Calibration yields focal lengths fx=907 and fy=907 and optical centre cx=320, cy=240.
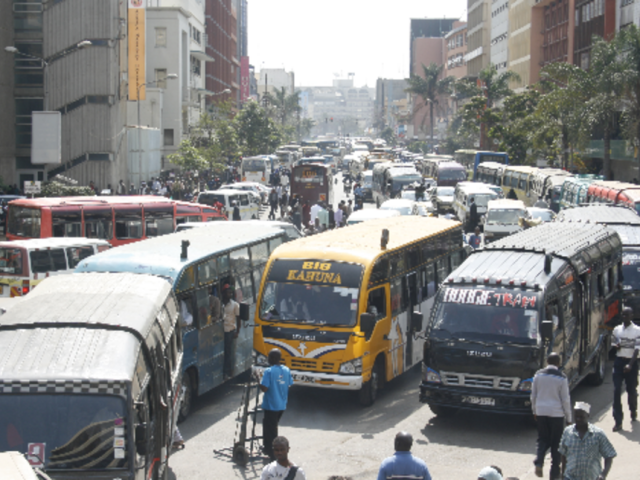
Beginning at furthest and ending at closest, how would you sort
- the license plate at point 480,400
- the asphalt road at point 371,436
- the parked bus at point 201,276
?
1. the parked bus at point 201,276
2. the license plate at point 480,400
3. the asphalt road at point 371,436

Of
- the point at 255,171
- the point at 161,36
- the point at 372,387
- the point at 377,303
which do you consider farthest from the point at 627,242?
the point at 161,36

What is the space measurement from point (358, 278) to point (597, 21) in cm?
5234

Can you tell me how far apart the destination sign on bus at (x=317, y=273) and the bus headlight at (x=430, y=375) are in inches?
70.1

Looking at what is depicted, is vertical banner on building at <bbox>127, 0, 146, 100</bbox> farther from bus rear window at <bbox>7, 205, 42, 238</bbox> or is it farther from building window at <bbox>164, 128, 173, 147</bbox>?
bus rear window at <bbox>7, 205, 42, 238</bbox>

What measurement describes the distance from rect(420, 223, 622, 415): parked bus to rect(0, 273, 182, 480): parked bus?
4.98 meters

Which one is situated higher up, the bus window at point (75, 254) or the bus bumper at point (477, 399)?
the bus window at point (75, 254)

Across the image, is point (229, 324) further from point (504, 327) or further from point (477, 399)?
point (504, 327)

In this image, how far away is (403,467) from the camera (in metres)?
7.72

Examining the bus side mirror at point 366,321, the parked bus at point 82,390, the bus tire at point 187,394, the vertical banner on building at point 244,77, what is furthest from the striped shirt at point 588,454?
the vertical banner on building at point 244,77

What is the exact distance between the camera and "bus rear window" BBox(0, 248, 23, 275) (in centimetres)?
2158

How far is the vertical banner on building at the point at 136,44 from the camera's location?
57594mm

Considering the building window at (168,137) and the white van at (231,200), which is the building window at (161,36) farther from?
the white van at (231,200)

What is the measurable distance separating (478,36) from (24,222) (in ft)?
336

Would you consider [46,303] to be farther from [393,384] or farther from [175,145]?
[175,145]
